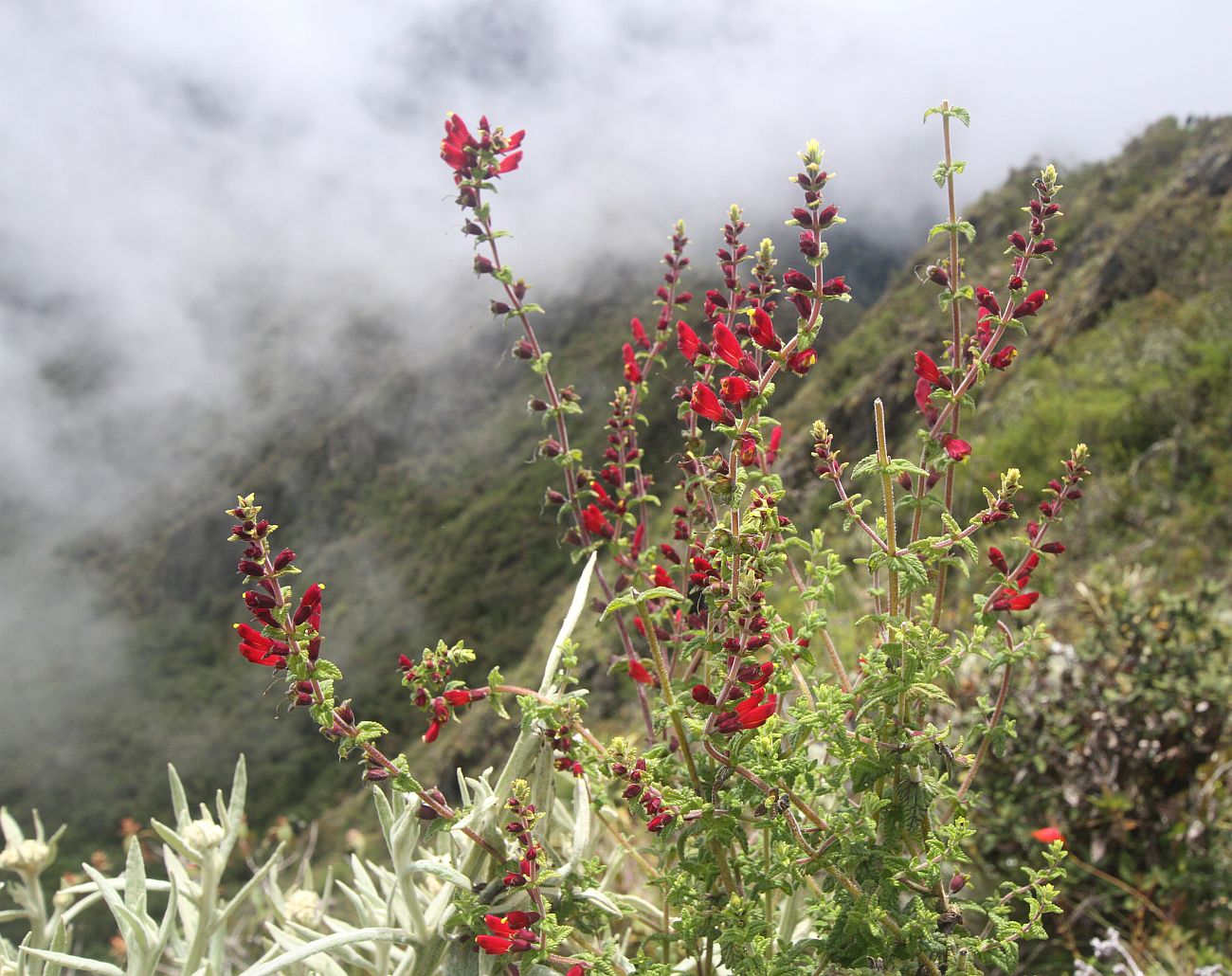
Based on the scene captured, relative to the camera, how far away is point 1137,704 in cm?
356

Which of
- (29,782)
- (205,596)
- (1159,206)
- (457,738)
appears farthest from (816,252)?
(205,596)

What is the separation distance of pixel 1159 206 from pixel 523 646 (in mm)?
70550

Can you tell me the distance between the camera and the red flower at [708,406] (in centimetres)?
134

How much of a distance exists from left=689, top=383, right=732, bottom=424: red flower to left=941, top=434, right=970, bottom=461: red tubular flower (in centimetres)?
43

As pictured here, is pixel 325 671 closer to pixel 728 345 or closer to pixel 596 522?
pixel 596 522

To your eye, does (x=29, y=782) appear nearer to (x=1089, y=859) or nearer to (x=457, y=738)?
(x=457, y=738)

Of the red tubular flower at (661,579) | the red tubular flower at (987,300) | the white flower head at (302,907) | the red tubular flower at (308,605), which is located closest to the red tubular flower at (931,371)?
the red tubular flower at (987,300)

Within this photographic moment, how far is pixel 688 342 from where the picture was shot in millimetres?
1655

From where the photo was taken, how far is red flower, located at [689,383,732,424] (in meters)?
1.34

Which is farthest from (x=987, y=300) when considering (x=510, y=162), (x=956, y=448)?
(x=510, y=162)

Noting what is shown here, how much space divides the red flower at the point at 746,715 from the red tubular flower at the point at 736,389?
482 millimetres

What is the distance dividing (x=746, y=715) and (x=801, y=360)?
1.94 feet

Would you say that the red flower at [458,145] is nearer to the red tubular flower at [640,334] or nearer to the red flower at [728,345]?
the red tubular flower at [640,334]

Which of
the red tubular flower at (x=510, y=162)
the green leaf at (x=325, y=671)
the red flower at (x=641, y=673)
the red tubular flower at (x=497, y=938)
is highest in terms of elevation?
the red tubular flower at (x=510, y=162)
